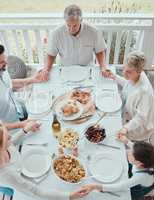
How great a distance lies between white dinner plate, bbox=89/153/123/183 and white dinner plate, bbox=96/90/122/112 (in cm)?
41

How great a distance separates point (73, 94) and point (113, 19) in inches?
41.5

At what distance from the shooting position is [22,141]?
1.97 meters

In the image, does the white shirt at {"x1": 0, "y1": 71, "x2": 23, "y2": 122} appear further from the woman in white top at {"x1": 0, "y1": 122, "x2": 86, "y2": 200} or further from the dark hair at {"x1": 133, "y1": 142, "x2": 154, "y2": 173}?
the dark hair at {"x1": 133, "y1": 142, "x2": 154, "y2": 173}

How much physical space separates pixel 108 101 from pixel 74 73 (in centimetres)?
41

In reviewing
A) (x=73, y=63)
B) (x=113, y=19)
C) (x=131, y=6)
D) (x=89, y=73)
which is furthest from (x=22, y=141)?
(x=131, y=6)

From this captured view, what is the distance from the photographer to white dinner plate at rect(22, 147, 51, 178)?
1768mm

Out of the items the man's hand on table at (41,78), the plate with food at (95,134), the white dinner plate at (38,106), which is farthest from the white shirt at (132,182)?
the man's hand on table at (41,78)

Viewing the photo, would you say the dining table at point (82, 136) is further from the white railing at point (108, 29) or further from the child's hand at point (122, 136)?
the white railing at point (108, 29)

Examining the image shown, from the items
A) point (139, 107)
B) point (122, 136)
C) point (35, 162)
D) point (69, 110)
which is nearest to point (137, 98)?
point (139, 107)

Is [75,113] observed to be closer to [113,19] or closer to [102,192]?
[102,192]

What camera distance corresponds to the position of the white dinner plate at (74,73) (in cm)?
237

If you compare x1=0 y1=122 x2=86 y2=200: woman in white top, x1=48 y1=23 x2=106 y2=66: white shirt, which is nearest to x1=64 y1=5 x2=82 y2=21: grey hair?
x1=48 y1=23 x2=106 y2=66: white shirt

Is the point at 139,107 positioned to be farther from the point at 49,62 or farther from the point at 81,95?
the point at 49,62

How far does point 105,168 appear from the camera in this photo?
5.92 ft
